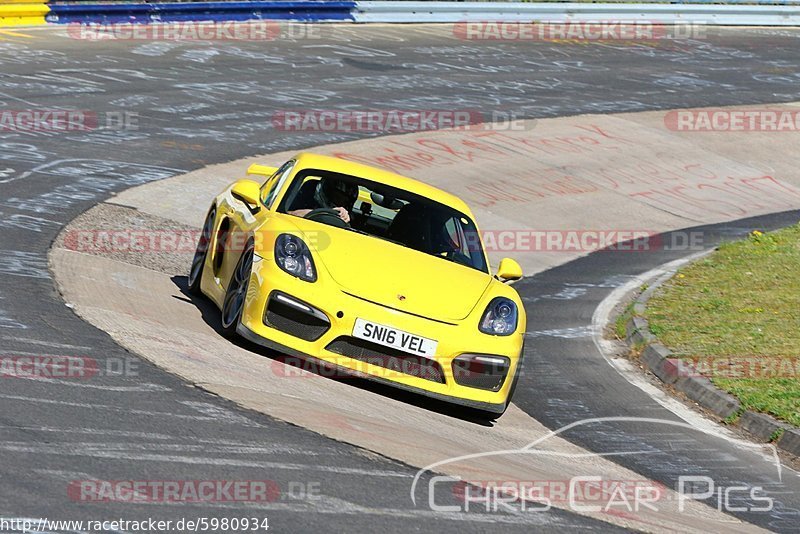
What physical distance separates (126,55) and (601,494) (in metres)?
15.3

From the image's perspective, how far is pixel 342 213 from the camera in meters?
8.94

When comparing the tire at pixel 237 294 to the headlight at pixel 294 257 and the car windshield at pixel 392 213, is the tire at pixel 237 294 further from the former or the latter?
the car windshield at pixel 392 213

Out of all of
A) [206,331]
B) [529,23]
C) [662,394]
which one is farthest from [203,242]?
[529,23]

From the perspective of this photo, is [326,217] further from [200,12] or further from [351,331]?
[200,12]

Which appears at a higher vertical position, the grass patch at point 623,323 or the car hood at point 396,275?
the car hood at point 396,275

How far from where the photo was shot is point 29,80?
57.2 ft

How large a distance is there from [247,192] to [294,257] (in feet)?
3.72

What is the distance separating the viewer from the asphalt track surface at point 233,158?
5.40 metres

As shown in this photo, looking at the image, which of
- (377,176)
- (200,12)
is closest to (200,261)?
(377,176)

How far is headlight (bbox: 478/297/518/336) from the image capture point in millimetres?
7853

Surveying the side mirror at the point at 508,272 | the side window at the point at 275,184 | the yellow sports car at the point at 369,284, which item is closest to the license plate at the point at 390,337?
the yellow sports car at the point at 369,284

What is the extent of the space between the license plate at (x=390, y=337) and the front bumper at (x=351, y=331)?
3 centimetres

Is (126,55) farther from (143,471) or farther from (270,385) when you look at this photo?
(143,471)

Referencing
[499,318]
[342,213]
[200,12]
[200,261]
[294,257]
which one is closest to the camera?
[294,257]
